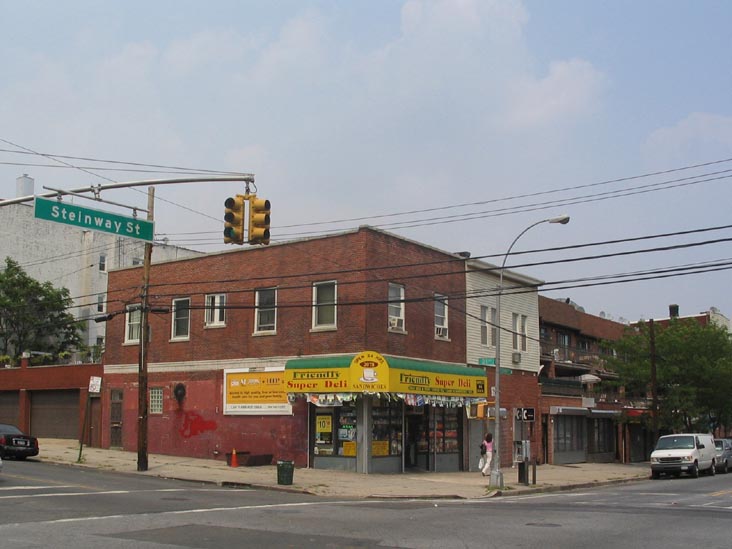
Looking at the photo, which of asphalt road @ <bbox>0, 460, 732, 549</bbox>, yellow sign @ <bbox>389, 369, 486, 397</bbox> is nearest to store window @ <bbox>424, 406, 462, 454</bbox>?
yellow sign @ <bbox>389, 369, 486, 397</bbox>

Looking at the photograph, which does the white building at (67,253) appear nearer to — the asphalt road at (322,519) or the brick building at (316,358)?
the brick building at (316,358)

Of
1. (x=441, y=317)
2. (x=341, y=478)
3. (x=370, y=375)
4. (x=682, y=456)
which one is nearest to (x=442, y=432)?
(x=441, y=317)

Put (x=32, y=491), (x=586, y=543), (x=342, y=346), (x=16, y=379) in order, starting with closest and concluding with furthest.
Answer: (x=586, y=543)
(x=32, y=491)
(x=342, y=346)
(x=16, y=379)

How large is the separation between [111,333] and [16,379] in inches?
341

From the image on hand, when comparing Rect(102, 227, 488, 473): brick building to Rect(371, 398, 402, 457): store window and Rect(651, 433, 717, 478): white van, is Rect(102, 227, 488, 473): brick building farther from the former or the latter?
Rect(651, 433, 717, 478): white van

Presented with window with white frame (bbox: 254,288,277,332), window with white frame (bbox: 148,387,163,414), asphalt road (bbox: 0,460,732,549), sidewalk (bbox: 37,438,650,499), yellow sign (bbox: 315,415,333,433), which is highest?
window with white frame (bbox: 254,288,277,332)

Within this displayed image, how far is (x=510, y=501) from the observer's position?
21984mm

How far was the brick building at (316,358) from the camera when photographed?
2925 cm

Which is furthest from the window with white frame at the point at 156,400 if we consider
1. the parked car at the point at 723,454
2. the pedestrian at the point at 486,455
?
the parked car at the point at 723,454

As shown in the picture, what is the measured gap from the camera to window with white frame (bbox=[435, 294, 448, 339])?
3297 cm

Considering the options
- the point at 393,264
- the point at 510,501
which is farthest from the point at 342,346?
the point at 510,501

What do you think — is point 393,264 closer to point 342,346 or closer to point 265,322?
point 342,346

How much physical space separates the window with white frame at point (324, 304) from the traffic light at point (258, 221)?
1362 cm

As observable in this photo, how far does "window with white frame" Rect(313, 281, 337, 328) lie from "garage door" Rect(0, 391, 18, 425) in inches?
867
